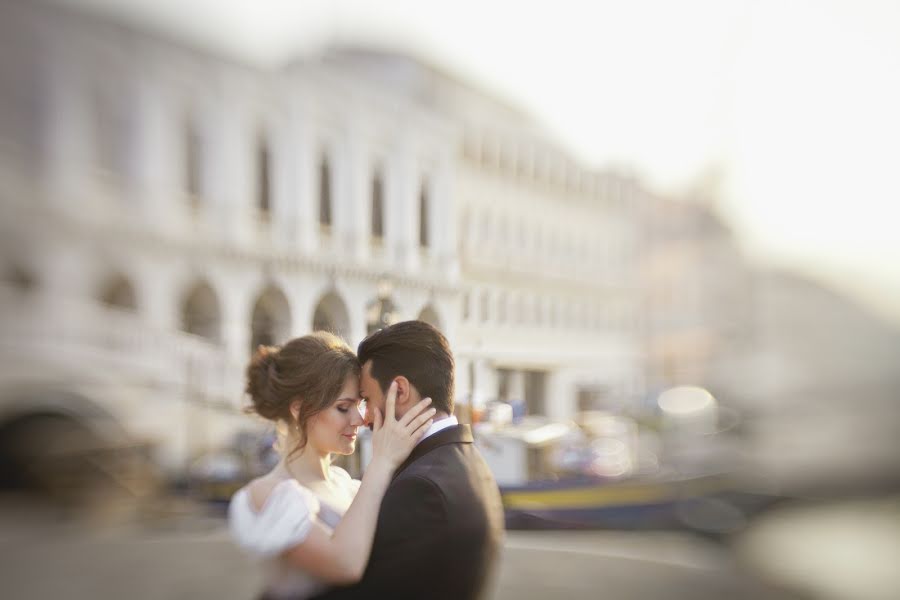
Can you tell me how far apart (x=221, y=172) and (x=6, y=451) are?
134 inches

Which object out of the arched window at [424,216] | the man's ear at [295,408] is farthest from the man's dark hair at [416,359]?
the arched window at [424,216]

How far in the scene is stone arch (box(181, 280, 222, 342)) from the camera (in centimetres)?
253

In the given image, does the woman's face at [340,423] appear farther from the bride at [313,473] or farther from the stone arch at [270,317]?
the stone arch at [270,317]

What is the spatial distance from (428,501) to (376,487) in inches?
2.9

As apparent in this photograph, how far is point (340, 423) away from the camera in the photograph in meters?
1.23

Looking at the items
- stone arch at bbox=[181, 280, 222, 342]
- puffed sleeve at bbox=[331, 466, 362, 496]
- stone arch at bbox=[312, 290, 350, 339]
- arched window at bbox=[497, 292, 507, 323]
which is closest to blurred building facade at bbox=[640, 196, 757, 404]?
arched window at bbox=[497, 292, 507, 323]

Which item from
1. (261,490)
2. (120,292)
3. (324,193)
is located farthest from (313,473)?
(120,292)

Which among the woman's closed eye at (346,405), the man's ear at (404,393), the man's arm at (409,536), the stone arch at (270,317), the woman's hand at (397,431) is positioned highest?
the stone arch at (270,317)

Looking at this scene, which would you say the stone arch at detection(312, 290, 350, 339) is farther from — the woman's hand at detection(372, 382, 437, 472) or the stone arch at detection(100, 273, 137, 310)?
the stone arch at detection(100, 273, 137, 310)

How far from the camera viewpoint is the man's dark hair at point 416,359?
3.86 ft

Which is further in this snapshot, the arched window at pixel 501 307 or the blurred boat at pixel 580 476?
the arched window at pixel 501 307

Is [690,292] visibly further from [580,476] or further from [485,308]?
[485,308]

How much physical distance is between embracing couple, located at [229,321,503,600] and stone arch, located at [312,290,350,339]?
1.75 ft

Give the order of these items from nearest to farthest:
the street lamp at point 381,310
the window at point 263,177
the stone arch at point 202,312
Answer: the street lamp at point 381,310, the stone arch at point 202,312, the window at point 263,177
